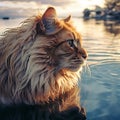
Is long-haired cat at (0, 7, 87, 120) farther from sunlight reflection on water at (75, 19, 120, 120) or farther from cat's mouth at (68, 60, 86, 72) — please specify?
sunlight reflection on water at (75, 19, 120, 120)

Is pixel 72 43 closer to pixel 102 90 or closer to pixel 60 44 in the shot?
pixel 60 44

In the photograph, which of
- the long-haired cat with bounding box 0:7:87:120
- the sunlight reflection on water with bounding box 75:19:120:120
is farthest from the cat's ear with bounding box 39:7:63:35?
the sunlight reflection on water with bounding box 75:19:120:120

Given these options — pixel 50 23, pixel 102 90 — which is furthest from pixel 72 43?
pixel 102 90

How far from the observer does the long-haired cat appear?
15.7 ft

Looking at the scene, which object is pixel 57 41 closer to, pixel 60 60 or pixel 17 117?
pixel 60 60

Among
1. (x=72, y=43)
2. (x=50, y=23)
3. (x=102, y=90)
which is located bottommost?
(x=102, y=90)

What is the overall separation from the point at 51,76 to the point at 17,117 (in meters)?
0.80

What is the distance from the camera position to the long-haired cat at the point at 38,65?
4773 millimetres

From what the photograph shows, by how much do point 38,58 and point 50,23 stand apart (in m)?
0.50

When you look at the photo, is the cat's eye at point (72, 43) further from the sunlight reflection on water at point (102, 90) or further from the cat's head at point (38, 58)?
the sunlight reflection on water at point (102, 90)

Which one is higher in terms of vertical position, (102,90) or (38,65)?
(38,65)

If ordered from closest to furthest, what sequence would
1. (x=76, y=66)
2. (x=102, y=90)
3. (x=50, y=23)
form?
(x=50, y=23) → (x=76, y=66) → (x=102, y=90)

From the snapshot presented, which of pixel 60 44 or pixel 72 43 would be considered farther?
pixel 72 43

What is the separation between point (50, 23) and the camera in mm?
4773
